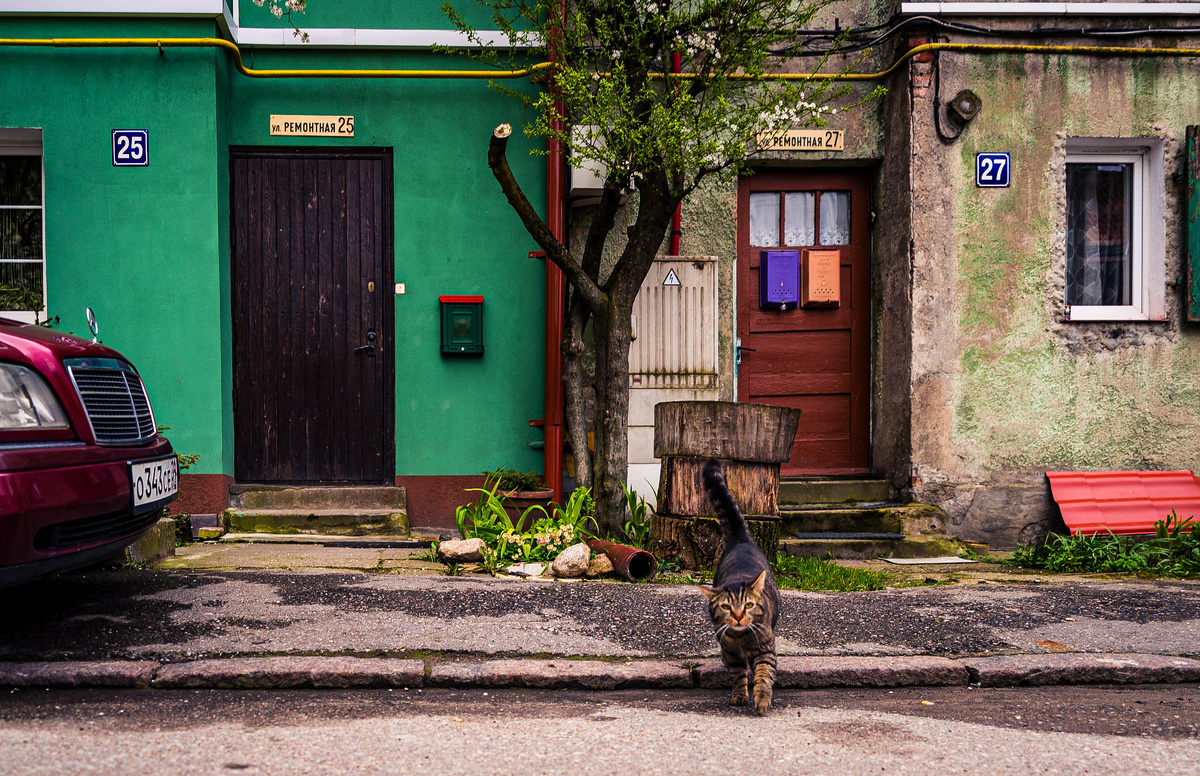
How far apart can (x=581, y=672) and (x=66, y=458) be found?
2.30 meters

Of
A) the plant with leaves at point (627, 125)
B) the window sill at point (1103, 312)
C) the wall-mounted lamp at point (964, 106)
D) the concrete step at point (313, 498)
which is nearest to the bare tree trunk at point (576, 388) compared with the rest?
the plant with leaves at point (627, 125)

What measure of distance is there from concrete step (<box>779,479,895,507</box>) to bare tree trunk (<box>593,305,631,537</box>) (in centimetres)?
171

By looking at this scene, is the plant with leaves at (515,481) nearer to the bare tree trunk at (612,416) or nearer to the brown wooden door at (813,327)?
the bare tree trunk at (612,416)

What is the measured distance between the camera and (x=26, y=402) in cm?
323

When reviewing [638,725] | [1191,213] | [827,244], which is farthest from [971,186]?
[638,725]

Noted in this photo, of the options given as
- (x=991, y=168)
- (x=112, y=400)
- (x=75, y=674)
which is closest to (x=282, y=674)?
(x=75, y=674)

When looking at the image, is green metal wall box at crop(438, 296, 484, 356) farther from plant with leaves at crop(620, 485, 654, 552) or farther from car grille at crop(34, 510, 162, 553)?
car grille at crop(34, 510, 162, 553)

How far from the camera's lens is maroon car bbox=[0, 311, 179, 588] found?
3.03 meters

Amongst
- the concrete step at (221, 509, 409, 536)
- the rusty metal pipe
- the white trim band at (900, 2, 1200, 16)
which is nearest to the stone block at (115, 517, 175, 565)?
the concrete step at (221, 509, 409, 536)

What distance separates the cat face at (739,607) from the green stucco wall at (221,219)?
3926 mm

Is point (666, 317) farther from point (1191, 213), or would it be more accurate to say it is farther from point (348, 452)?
point (1191, 213)

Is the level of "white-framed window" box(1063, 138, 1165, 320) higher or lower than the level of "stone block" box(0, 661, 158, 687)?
higher

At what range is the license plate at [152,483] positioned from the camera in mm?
Result: 3604

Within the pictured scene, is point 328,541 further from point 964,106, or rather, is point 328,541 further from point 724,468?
point 964,106
